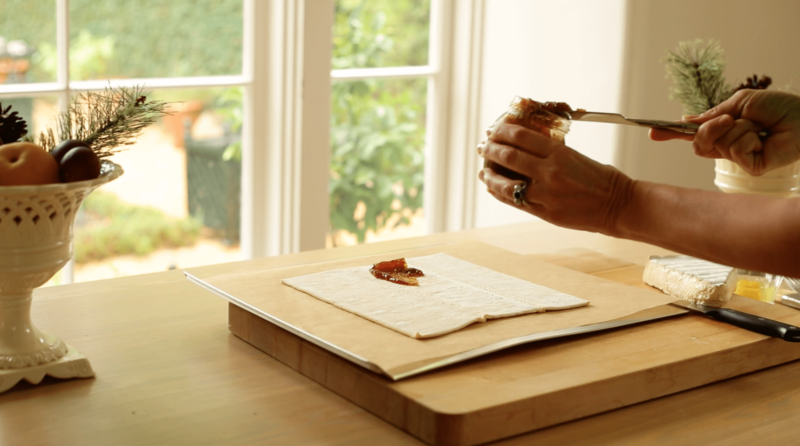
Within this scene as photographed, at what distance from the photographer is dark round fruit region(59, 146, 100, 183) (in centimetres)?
74

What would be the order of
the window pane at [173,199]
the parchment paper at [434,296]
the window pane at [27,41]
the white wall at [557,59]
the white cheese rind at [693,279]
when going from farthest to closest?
the white wall at [557,59] < the window pane at [173,199] < the window pane at [27,41] < the white cheese rind at [693,279] < the parchment paper at [434,296]

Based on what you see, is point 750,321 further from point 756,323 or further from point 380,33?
point 380,33

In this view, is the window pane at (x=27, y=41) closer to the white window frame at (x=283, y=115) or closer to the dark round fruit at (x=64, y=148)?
the white window frame at (x=283, y=115)

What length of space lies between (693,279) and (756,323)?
0.41 feet

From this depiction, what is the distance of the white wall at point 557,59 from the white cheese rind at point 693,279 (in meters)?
1.15

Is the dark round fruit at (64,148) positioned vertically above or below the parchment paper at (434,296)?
above

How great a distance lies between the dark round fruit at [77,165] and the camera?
737mm

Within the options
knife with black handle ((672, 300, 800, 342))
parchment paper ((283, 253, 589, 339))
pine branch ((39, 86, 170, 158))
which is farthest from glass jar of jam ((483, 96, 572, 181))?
pine branch ((39, 86, 170, 158))

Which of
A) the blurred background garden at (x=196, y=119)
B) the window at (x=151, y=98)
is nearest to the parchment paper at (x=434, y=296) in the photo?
the blurred background garden at (x=196, y=119)

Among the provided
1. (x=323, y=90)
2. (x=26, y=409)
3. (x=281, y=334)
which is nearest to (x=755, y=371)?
(x=281, y=334)

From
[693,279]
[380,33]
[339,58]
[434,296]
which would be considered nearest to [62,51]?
[339,58]

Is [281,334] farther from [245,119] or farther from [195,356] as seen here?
[245,119]

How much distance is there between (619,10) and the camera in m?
2.13

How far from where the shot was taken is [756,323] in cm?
93
